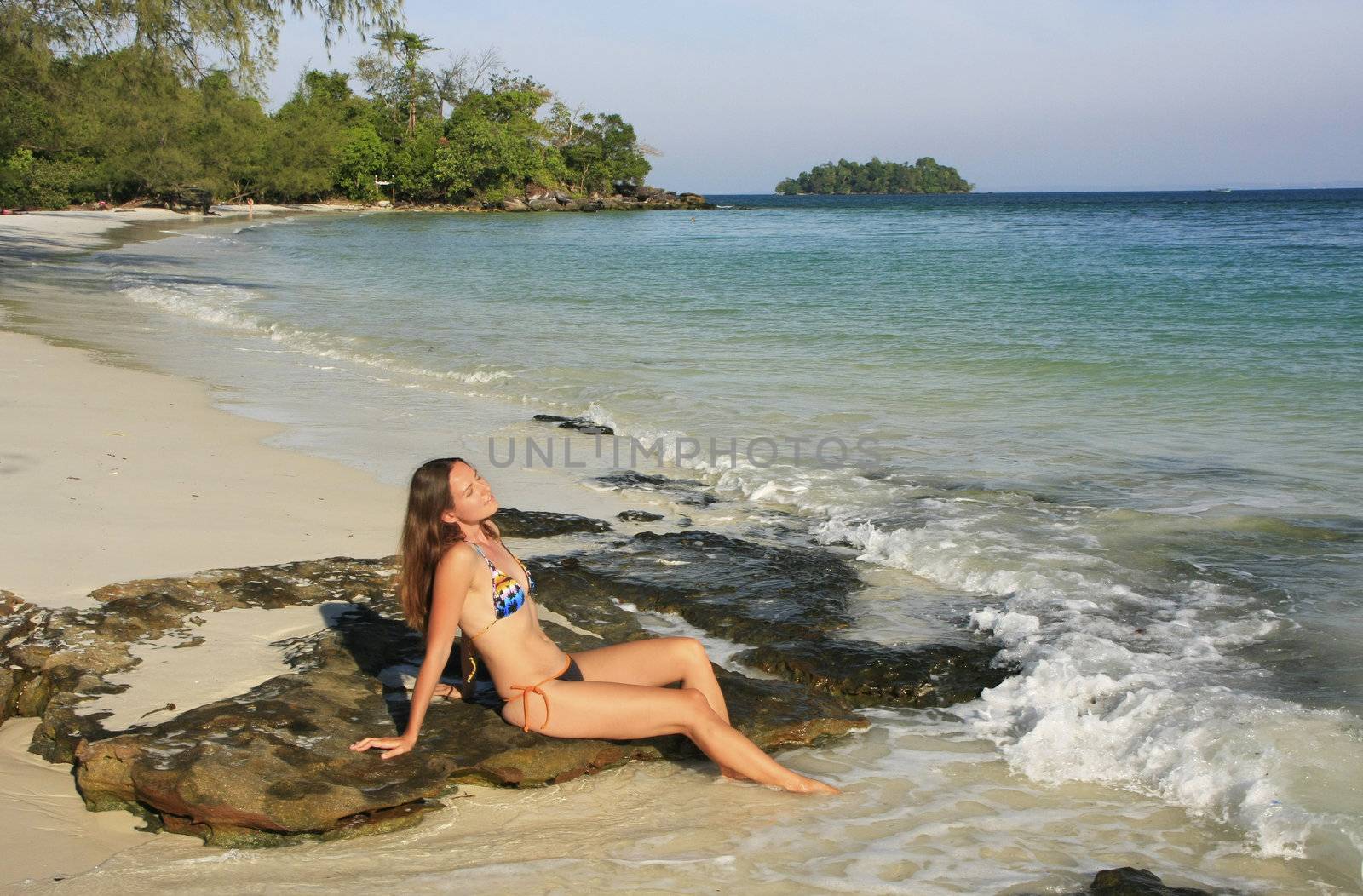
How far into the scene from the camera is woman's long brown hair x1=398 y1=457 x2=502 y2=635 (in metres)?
3.92

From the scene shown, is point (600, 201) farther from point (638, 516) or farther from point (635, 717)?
point (635, 717)

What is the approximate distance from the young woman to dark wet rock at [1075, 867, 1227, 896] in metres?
0.92

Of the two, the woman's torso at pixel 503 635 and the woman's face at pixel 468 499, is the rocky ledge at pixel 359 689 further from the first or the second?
the woman's face at pixel 468 499

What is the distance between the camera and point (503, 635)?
12.9ft

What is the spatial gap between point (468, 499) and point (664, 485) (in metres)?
4.01

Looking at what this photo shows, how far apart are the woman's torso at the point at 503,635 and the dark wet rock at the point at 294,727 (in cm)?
19

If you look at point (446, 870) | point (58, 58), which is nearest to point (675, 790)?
point (446, 870)

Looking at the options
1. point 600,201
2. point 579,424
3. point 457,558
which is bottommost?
point 579,424

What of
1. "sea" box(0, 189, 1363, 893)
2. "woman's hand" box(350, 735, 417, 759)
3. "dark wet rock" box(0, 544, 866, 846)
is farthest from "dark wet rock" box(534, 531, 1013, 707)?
"woman's hand" box(350, 735, 417, 759)

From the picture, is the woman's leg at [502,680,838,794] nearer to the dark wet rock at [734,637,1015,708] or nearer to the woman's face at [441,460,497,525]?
the woman's face at [441,460,497,525]

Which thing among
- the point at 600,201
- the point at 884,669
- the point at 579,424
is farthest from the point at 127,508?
the point at 600,201

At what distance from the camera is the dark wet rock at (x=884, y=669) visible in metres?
4.61

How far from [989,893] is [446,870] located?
5.24ft

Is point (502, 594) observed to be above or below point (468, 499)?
below
